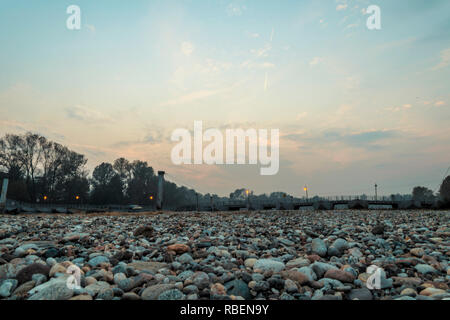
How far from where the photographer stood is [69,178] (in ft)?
193

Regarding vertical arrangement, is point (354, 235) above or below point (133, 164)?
below

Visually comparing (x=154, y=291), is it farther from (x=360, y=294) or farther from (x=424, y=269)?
(x=424, y=269)

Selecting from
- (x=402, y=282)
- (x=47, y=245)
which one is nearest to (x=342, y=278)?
(x=402, y=282)

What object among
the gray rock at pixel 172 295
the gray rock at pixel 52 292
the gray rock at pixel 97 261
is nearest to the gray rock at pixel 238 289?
the gray rock at pixel 172 295

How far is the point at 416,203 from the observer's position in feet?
99.7

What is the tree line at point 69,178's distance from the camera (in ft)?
155

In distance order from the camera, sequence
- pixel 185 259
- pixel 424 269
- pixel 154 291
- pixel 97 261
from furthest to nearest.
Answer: pixel 185 259
pixel 97 261
pixel 424 269
pixel 154 291

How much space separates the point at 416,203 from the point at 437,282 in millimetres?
34008

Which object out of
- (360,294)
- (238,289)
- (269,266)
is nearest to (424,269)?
(360,294)

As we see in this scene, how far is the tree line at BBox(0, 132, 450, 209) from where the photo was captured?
47.4m
